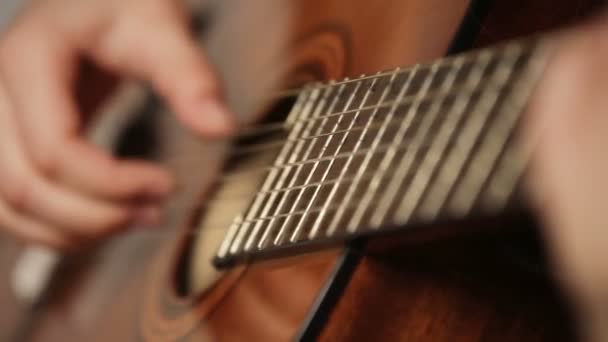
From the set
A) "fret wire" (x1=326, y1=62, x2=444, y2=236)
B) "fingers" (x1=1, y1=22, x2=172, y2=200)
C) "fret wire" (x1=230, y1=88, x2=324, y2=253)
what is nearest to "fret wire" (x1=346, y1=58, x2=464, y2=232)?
"fret wire" (x1=326, y1=62, x2=444, y2=236)

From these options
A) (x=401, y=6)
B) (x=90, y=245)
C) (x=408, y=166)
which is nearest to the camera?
(x=408, y=166)

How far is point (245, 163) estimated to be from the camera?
0.50 metres

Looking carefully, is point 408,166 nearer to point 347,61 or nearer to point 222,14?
point 347,61

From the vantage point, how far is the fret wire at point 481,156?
0.94 ft

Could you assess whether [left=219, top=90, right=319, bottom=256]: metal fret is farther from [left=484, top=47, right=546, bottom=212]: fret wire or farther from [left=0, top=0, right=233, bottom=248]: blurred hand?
[left=484, top=47, right=546, bottom=212]: fret wire

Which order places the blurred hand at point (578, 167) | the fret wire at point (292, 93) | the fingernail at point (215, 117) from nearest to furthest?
the blurred hand at point (578, 167) < the fret wire at point (292, 93) < the fingernail at point (215, 117)

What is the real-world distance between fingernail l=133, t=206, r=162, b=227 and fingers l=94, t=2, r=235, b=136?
8 cm

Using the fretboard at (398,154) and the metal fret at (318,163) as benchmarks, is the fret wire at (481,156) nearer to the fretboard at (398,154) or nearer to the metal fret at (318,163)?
the fretboard at (398,154)

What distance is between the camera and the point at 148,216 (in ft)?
1.74

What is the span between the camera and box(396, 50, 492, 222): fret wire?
1.02ft

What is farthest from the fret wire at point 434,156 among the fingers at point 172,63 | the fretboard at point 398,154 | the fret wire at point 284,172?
the fingers at point 172,63

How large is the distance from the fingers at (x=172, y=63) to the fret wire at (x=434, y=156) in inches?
8.9

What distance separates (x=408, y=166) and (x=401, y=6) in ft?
0.53

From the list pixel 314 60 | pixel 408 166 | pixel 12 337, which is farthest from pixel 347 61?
pixel 12 337
